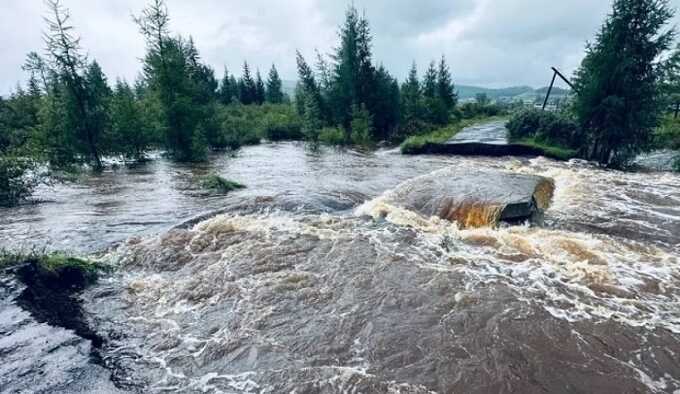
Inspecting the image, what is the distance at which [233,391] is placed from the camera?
389cm

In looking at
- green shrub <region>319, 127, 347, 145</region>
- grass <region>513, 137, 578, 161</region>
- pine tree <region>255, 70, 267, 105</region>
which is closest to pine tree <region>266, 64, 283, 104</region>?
pine tree <region>255, 70, 267, 105</region>

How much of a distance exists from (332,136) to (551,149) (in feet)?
51.8

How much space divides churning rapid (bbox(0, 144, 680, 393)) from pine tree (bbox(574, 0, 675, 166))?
19.2ft

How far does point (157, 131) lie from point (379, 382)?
2093 centimetres

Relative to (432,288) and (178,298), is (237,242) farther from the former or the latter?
(432,288)

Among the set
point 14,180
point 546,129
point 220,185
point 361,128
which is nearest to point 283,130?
point 361,128

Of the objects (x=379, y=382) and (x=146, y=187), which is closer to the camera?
(x=379, y=382)

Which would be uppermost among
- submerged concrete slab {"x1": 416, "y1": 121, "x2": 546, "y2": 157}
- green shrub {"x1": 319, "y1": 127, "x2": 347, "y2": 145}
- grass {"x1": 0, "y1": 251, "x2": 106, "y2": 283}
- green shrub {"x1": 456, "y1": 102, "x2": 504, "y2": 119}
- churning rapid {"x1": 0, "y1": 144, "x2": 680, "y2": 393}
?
green shrub {"x1": 456, "y1": 102, "x2": 504, "y2": 119}

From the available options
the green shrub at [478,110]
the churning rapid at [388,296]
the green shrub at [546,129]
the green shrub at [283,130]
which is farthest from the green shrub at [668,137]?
the green shrub at [283,130]

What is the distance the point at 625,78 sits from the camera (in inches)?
572

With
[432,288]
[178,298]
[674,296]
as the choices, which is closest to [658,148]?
[674,296]

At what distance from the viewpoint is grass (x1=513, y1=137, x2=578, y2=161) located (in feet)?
59.1

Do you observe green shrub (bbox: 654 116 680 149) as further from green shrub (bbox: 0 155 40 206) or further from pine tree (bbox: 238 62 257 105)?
pine tree (bbox: 238 62 257 105)

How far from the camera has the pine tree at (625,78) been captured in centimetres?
1416
